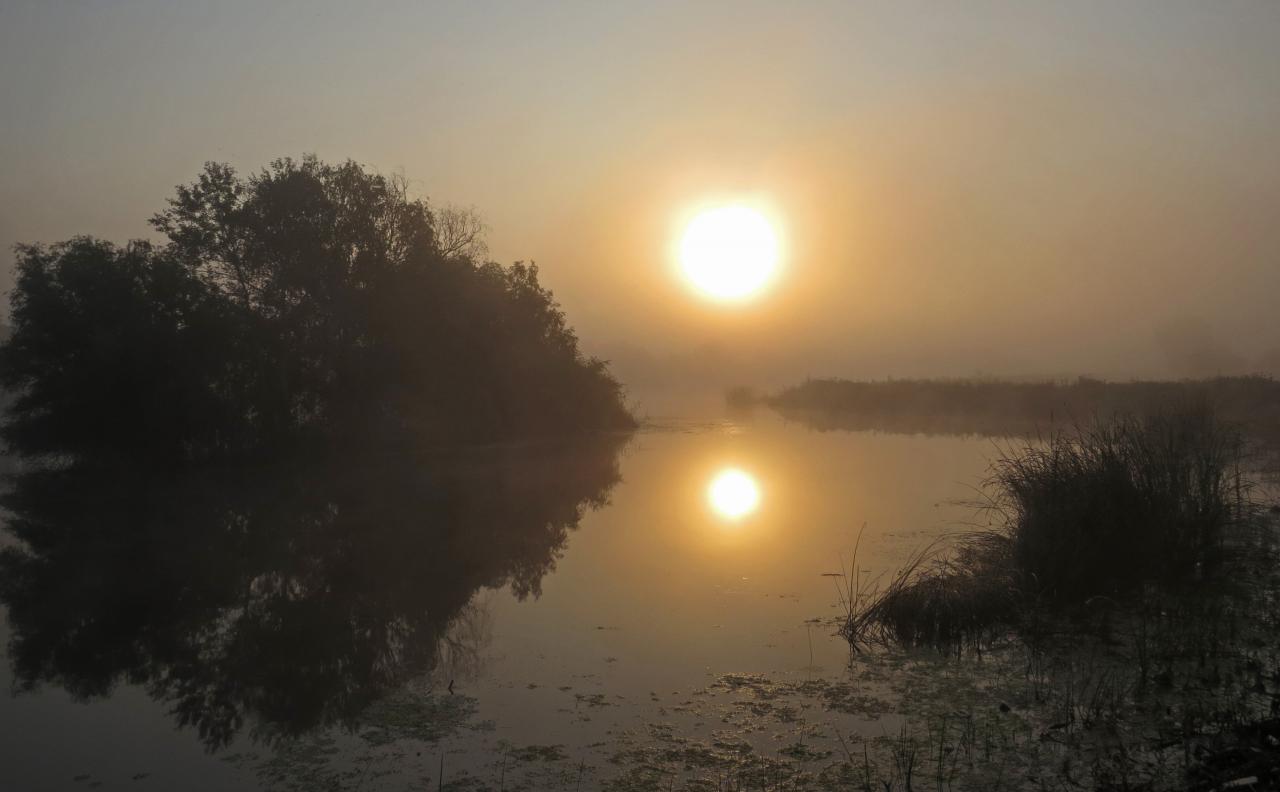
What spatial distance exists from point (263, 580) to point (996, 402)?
3742 cm

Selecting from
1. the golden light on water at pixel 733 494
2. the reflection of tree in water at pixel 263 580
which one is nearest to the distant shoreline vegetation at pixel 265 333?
the reflection of tree in water at pixel 263 580

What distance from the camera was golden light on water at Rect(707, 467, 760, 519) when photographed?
14.2m

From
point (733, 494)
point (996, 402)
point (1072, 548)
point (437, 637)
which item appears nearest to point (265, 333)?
point (733, 494)

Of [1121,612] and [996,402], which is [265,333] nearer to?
[1121,612]

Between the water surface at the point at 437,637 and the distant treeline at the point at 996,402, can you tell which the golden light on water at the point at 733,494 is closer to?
the water surface at the point at 437,637

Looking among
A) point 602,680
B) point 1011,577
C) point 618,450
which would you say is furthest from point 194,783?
point 618,450

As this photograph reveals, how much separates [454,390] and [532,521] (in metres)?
14.6

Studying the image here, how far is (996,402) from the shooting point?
132ft

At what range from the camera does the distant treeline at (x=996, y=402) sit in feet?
82.3

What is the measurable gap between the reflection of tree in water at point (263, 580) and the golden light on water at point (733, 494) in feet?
7.43

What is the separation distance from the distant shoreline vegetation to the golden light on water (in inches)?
435

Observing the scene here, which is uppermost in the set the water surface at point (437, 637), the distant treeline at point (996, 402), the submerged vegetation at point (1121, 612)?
the distant treeline at point (996, 402)

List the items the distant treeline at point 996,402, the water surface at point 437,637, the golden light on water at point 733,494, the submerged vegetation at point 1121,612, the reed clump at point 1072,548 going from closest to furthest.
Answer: the submerged vegetation at point 1121,612 → the water surface at point 437,637 → the reed clump at point 1072,548 → the golden light on water at point 733,494 → the distant treeline at point 996,402

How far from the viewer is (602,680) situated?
20.2 ft
